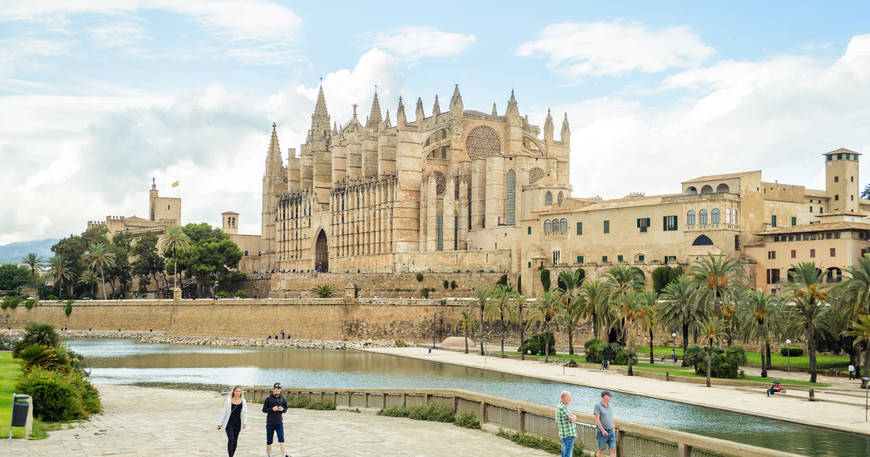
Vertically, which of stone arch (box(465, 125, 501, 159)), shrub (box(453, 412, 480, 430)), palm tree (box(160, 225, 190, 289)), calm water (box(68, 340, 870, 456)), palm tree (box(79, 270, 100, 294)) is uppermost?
stone arch (box(465, 125, 501, 159))

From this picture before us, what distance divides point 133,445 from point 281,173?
92608 millimetres

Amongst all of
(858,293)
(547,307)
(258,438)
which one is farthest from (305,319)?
(258,438)

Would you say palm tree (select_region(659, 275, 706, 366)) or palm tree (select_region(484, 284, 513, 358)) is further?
palm tree (select_region(484, 284, 513, 358))

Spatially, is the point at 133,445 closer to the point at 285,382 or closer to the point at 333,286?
the point at 285,382

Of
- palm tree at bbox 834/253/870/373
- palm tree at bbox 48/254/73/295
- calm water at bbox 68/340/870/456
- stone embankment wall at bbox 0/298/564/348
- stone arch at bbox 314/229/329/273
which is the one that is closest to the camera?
calm water at bbox 68/340/870/456

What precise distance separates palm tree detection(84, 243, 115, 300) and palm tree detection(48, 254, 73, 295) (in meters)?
2.07

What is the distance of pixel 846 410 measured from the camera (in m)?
29.3

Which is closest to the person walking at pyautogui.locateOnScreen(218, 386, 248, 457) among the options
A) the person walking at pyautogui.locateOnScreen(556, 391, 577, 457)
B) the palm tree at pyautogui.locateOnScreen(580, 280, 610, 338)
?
the person walking at pyautogui.locateOnScreen(556, 391, 577, 457)

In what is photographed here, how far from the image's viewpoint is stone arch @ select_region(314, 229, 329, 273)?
9600 centimetres

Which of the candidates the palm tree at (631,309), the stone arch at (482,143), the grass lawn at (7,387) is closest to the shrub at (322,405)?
the grass lawn at (7,387)

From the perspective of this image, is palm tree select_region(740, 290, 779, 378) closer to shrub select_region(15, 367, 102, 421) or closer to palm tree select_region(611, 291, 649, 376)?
palm tree select_region(611, 291, 649, 376)

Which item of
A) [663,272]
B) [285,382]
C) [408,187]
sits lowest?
[285,382]

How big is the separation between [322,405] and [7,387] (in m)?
7.40

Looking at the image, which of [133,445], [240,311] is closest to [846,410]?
[133,445]
